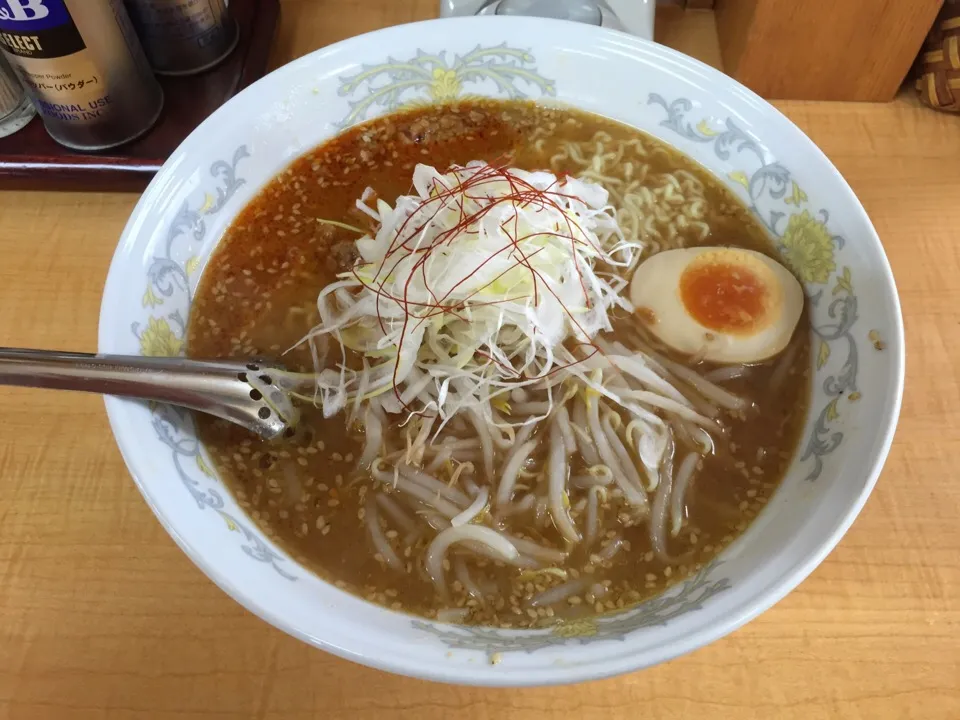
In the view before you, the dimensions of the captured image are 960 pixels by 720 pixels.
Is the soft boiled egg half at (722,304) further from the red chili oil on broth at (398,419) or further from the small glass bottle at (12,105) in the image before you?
the small glass bottle at (12,105)

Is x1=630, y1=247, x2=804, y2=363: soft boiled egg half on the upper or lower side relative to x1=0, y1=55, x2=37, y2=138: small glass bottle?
lower

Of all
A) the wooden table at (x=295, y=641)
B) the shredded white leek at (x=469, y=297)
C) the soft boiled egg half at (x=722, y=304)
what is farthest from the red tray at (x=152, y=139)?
the soft boiled egg half at (x=722, y=304)

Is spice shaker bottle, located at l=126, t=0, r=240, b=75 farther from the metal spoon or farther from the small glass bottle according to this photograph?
the metal spoon

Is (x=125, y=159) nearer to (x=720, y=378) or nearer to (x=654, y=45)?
(x=654, y=45)

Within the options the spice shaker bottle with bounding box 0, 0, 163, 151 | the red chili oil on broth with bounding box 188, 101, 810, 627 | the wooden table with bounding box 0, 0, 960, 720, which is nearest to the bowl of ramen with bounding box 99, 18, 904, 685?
the red chili oil on broth with bounding box 188, 101, 810, 627

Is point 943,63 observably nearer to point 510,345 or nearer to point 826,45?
point 826,45

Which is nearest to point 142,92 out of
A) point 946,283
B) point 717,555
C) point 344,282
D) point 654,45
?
point 344,282
